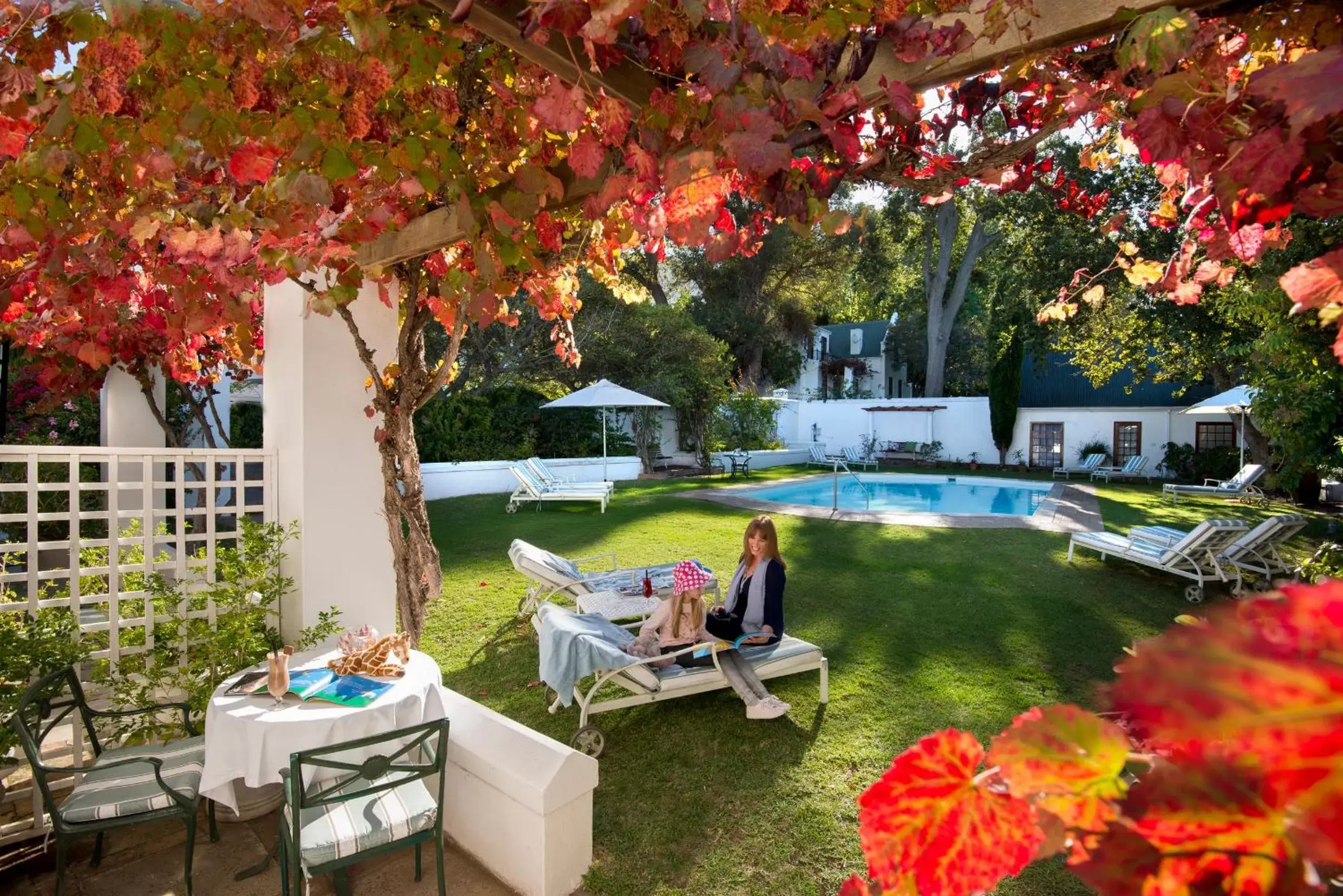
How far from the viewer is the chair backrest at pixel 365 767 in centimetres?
284

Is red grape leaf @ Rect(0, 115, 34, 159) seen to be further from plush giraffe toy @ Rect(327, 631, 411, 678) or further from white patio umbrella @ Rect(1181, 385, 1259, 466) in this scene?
white patio umbrella @ Rect(1181, 385, 1259, 466)

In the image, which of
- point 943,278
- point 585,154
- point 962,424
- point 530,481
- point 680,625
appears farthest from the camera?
point 943,278

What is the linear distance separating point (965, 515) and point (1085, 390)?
15899 millimetres

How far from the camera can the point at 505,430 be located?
18.0 meters

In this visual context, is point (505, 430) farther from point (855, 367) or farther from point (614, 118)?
point (855, 367)

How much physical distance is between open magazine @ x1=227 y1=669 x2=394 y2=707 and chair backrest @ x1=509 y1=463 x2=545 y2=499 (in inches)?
397

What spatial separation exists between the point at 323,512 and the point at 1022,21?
4.29 metres

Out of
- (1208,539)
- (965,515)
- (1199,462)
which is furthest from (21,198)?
(1199,462)

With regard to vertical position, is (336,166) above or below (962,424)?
above

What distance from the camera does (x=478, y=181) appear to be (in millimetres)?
3252

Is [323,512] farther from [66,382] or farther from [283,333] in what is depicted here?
[66,382]

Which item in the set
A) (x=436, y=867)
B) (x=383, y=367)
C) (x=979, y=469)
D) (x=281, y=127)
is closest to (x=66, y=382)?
(x=383, y=367)

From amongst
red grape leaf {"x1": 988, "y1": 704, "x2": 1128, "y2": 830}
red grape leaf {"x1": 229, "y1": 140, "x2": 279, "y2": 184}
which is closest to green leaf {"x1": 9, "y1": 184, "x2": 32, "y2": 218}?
red grape leaf {"x1": 229, "y1": 140, "x2": 279, "y2": 184}

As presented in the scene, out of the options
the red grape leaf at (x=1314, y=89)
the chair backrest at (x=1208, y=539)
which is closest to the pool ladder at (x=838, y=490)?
the chair backrest at (x=1208, y=539)
